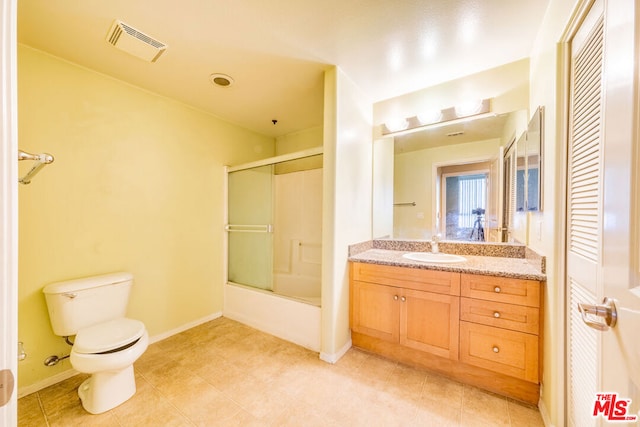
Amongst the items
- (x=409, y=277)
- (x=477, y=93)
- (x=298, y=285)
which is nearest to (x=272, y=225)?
(x=298, y=285)

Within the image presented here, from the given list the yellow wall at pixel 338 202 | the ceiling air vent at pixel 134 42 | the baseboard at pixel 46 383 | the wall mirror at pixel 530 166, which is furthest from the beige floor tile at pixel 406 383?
the ceiling air vent at pixel 134 42

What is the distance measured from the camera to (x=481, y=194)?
211 centimetres

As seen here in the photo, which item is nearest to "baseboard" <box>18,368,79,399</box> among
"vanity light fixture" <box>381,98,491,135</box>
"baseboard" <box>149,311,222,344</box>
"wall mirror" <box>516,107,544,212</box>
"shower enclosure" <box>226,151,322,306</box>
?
"baseboard" <box>149,311,222,344</box>

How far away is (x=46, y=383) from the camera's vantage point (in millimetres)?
1698

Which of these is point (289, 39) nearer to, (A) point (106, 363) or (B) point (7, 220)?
(B) point (7, 220)

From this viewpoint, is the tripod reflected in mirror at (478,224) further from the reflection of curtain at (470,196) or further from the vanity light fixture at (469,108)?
the vanity light fixture at (469,108)

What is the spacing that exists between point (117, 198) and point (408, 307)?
99.5 inches

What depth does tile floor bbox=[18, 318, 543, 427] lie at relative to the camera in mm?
1413

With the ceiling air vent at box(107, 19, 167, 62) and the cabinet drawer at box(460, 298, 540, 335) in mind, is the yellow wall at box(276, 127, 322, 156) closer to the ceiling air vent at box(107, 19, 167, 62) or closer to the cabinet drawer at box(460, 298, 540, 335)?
the ceiling air vent at box(107, 19, 167, 62)

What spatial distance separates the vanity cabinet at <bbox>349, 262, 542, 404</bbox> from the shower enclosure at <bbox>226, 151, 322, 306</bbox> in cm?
78

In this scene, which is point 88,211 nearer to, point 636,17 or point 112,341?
point 112,341

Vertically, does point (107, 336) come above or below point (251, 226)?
below

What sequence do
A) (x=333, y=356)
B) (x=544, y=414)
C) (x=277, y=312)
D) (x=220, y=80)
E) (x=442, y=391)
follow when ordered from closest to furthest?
(x=544, y=414), (x=442, y=391), (x=333, y=356), (x=220, y=80), (x=277, y=312)

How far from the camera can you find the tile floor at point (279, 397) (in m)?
1.41
